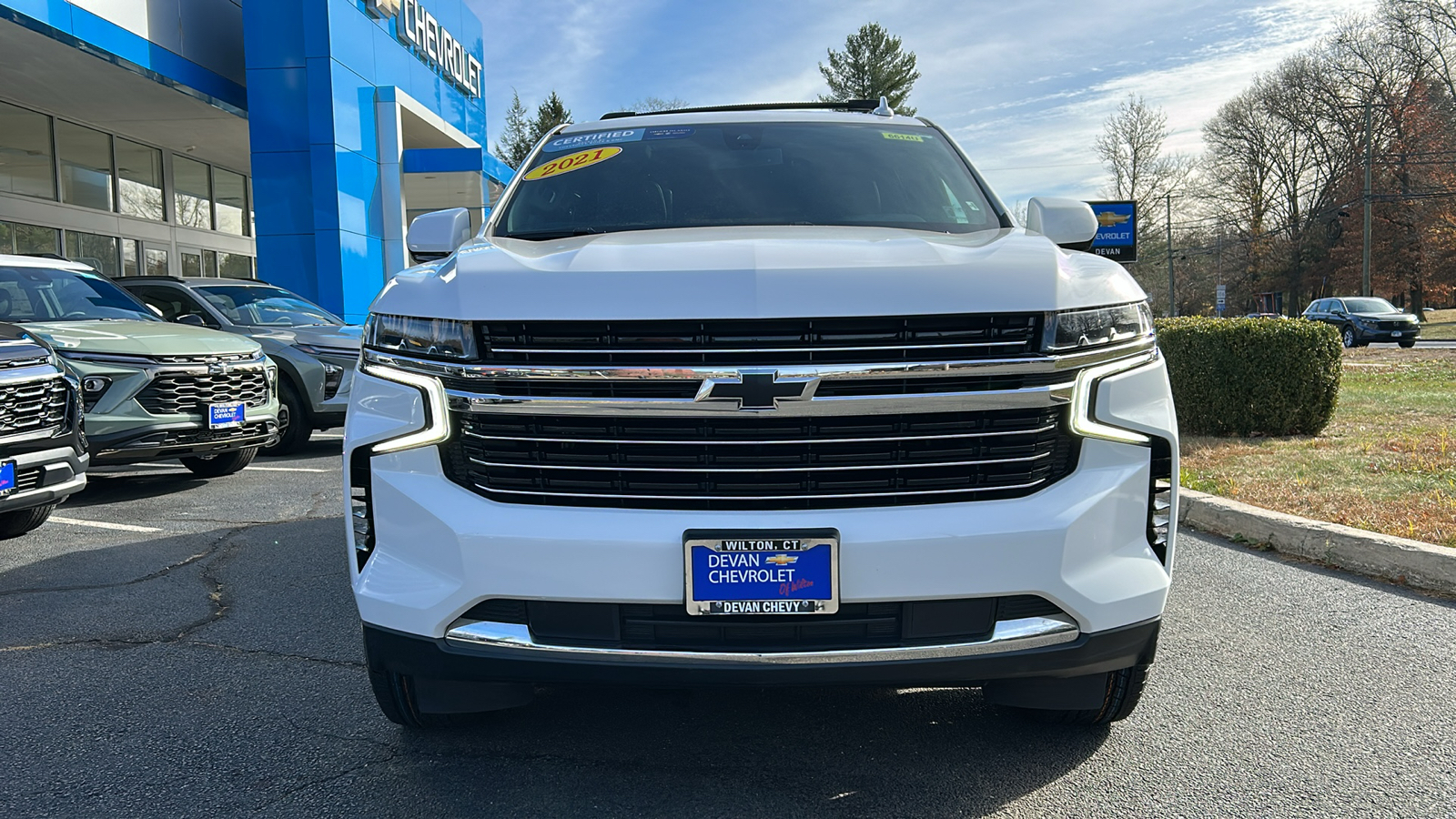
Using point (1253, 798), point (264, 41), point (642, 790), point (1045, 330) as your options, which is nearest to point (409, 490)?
point (642, 790)

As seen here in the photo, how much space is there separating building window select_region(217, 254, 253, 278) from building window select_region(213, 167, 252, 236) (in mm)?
595

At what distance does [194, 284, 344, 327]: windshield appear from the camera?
31.7 feet

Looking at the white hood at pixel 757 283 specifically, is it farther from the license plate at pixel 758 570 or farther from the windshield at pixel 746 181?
the windshield at pixel 746 181

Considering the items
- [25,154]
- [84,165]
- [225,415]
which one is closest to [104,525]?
[225,415]

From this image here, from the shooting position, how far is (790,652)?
7.28 feet

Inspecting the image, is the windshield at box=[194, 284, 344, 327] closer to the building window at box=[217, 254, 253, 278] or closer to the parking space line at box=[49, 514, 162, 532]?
the parking space line at box=[49, 514, 162, 532]

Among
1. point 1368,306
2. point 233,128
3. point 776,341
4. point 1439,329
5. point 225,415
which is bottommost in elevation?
point 1439,329

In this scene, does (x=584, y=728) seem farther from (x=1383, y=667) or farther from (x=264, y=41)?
(x=264, y=41)

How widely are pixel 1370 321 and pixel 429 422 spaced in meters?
34.0

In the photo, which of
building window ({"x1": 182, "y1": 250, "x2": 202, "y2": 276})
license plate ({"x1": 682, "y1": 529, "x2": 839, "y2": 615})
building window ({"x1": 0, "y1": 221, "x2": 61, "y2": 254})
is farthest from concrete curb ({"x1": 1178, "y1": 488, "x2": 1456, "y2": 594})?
building window ({"x1": 182, "y1": 250, "x2": 202, "y2": 276})

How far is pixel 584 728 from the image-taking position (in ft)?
9.60

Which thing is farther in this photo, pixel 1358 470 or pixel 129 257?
pixel 129 257

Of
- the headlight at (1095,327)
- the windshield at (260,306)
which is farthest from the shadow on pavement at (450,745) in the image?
the windshield at (260,306)

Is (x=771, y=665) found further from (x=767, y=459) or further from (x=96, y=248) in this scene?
(x=96, y=248)
